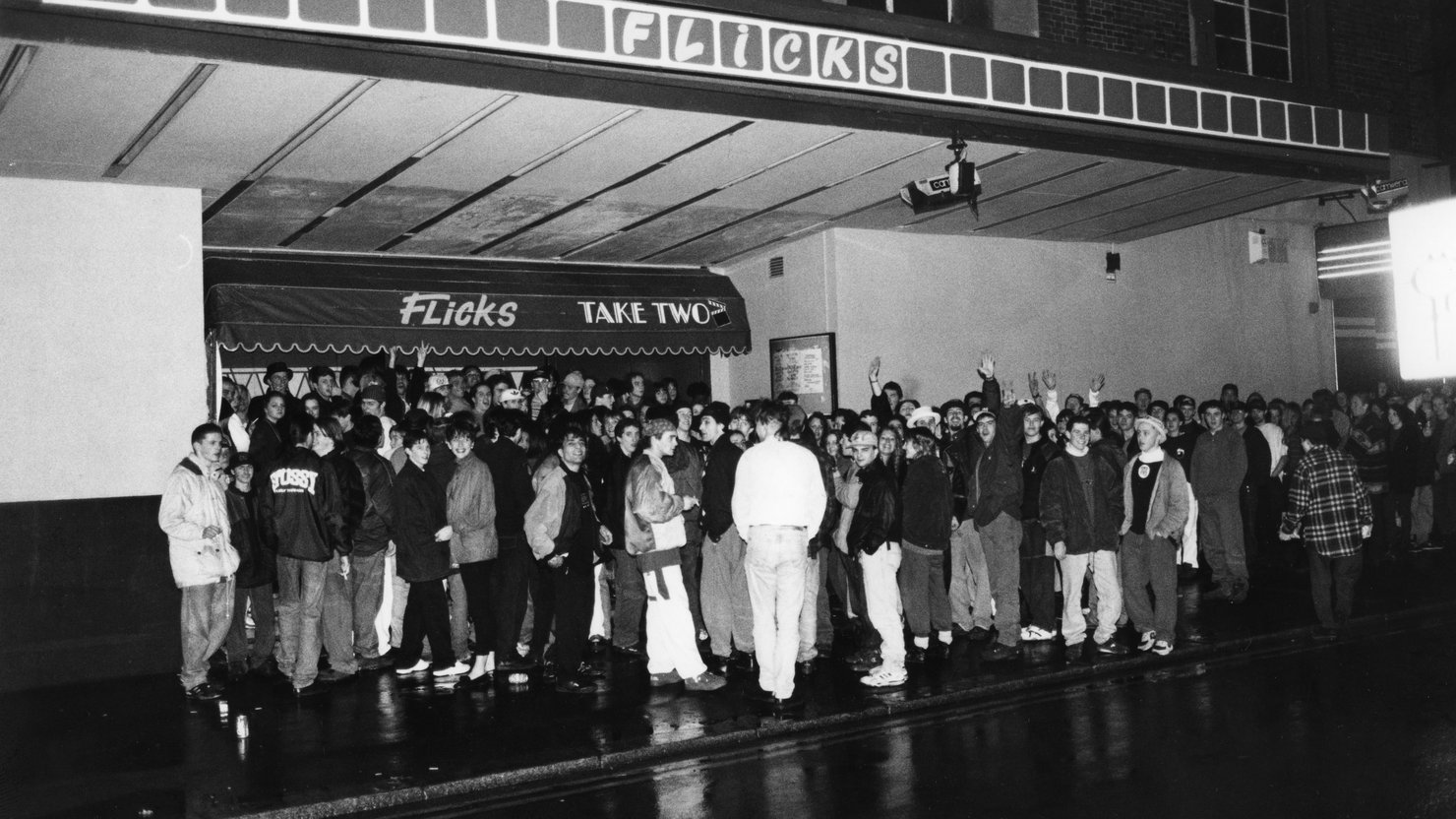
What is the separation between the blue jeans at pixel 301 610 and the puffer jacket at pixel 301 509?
14 cm

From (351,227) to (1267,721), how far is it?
378 inches

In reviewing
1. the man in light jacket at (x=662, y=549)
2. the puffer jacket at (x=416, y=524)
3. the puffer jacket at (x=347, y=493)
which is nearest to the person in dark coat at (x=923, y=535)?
the man in light jacket at (x=662, y=549)

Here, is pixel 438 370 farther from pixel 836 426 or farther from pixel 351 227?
pixel 836 426

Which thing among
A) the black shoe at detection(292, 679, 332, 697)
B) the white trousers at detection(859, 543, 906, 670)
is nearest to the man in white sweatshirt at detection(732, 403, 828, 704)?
the white trousers at detection(859, 543, 906, 670)

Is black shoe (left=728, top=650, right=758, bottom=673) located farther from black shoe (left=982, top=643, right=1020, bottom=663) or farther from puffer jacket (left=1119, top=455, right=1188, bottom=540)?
puffer jacket (left=1119, top=455, right=1188, bottom=540)

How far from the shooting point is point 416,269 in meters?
13.4

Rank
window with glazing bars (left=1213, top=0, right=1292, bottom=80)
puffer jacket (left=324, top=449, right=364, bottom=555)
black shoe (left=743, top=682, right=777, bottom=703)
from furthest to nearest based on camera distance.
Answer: window with glazing bars (left=1213, top=0, right=1292, bottom=80), puffer jacket (left=324, top=449, right=364, bottom=555), black shoe (left=743, top=682, right=777, bottom=703)

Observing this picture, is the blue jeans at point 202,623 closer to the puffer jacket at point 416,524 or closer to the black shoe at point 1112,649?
the puffer jacket at point 416,524

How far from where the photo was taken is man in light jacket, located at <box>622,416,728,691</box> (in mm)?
8719

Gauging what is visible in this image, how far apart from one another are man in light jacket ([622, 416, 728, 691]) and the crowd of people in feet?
0.07

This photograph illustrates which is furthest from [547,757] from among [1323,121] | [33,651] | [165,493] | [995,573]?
[1323,121]

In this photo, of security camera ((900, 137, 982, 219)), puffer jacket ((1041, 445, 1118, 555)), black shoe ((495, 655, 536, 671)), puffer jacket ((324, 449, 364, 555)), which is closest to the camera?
puffer jacket ((324, 449, 364, 555))

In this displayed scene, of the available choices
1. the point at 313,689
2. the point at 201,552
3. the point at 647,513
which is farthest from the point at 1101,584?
the point at 201,552

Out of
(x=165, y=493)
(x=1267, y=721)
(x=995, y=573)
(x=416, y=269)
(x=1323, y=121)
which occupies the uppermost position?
(x=1323, y=121)
